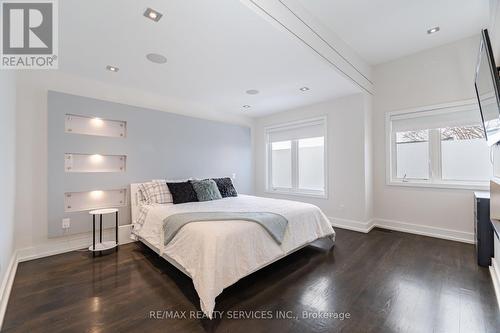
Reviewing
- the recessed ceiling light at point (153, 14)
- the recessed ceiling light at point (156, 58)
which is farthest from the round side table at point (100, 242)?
the recessed ceiling light at point (153, 14)

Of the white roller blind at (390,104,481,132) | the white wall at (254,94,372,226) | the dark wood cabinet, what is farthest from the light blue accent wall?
the dark wood cabinet

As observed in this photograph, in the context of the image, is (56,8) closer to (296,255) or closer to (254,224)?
(254,224)

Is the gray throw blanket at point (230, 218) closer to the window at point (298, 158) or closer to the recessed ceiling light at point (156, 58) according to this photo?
the recessed ceiling light at point (156, 58)

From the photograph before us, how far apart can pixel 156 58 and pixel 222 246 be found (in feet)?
8.00

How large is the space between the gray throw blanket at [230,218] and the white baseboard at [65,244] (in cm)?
135

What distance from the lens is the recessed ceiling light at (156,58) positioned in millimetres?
2625

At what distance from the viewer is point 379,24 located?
2.83 m

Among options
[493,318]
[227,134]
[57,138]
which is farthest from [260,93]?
[493,318]

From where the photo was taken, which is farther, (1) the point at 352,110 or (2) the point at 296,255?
(1) the point at 352,110

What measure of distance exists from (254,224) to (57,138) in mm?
2962

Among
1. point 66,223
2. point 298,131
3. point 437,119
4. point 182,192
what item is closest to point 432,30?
point 437,119

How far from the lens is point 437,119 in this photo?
3520 millimetres

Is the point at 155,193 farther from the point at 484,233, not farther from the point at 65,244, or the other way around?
the point at 484,233

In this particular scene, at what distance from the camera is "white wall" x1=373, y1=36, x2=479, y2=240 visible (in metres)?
3.25
